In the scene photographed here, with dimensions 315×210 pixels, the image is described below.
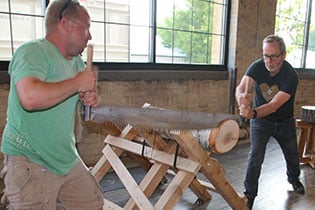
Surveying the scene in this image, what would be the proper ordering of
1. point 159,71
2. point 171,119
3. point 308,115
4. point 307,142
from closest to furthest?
point 171,119
point 308,115
point 307,142
point 159,71

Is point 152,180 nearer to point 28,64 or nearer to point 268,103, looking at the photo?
point 268,103

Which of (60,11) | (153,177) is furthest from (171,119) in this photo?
(60,11)

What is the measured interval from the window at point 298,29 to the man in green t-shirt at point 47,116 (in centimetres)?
511

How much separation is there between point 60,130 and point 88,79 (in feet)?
1.10

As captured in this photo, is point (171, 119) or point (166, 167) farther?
point (166, 167)

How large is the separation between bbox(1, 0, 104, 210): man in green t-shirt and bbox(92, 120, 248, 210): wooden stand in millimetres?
799

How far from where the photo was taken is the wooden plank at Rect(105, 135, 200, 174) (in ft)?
6.73

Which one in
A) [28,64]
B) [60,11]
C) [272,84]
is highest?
[60,11]

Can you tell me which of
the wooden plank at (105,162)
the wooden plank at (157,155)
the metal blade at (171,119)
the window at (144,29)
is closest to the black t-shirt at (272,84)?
the metal blade at (171,119)

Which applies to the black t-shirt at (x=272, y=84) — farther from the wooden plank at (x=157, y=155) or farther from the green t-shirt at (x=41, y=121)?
the green t-shirt at (x=41, y=121)

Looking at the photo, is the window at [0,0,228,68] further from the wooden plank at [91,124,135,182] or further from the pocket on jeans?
the pocket on jeans

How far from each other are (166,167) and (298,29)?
5.12 meters

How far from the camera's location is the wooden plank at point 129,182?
2.13m

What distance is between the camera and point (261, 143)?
2545mm
